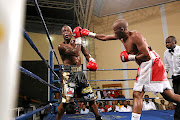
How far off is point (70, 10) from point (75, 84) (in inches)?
208

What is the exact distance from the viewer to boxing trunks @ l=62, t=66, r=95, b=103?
1820mm

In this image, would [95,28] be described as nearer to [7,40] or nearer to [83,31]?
[83,31]

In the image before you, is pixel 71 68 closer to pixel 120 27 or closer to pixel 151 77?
pixel 120 27

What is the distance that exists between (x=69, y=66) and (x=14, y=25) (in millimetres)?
1777

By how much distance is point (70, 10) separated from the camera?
6516 millimetres

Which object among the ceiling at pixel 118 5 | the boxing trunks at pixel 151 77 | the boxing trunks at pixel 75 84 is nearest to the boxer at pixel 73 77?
the boxing trunks at pixel 75 84

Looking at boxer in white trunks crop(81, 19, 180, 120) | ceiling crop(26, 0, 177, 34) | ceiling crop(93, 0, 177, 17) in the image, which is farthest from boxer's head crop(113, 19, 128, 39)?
ceiling crop(93, 0, 177, 17)

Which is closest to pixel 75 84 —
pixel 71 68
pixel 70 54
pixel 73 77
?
pixel 73 77

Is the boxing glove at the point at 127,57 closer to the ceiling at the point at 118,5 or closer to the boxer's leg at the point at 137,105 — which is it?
the boxer's leg at the point at 137,105

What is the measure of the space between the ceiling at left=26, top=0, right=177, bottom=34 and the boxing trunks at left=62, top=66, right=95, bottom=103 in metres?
4.00

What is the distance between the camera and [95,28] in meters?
6.89

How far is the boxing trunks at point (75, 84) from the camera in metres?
1.82

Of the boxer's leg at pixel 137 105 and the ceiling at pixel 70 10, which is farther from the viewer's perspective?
the ceiling at pixel 70 10

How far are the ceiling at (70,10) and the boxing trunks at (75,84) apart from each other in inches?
157
